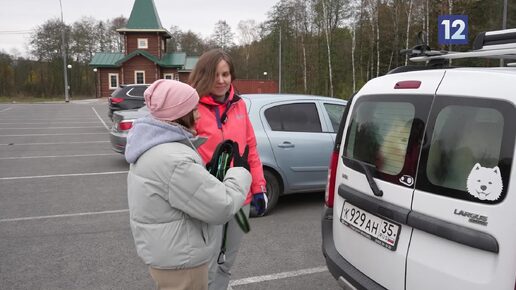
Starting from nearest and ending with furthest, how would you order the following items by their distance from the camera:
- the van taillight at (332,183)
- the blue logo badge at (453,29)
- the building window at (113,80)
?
the van taillight at (332,183)
the blue logo badge at (453,29)
the building window at (113,80)

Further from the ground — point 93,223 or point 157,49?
point 157,49

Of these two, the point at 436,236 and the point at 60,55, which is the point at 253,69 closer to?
the point at 60,55

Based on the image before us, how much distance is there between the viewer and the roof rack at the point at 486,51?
217cm

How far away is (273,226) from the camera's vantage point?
4.79m

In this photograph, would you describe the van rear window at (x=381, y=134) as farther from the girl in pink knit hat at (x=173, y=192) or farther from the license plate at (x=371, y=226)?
the girl in pink knit hat at (x=173, y=192)

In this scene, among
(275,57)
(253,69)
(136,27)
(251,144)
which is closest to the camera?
(251,144)

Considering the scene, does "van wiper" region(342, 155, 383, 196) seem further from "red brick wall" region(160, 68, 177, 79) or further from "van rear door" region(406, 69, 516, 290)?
"red brick wall" region(160, 68, 177, 79)

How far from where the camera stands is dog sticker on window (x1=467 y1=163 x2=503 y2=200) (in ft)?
5.43

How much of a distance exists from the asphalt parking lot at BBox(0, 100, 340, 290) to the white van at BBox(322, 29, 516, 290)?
→ 3.81 feet

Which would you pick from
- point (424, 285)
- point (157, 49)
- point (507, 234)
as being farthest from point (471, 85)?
point (157, 49)

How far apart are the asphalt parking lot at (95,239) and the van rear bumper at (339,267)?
0.72m

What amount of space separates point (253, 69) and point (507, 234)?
177 feet

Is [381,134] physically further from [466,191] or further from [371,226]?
[466,191]

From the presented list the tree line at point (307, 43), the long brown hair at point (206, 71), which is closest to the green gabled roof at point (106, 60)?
the tree line at point (307, 43)
